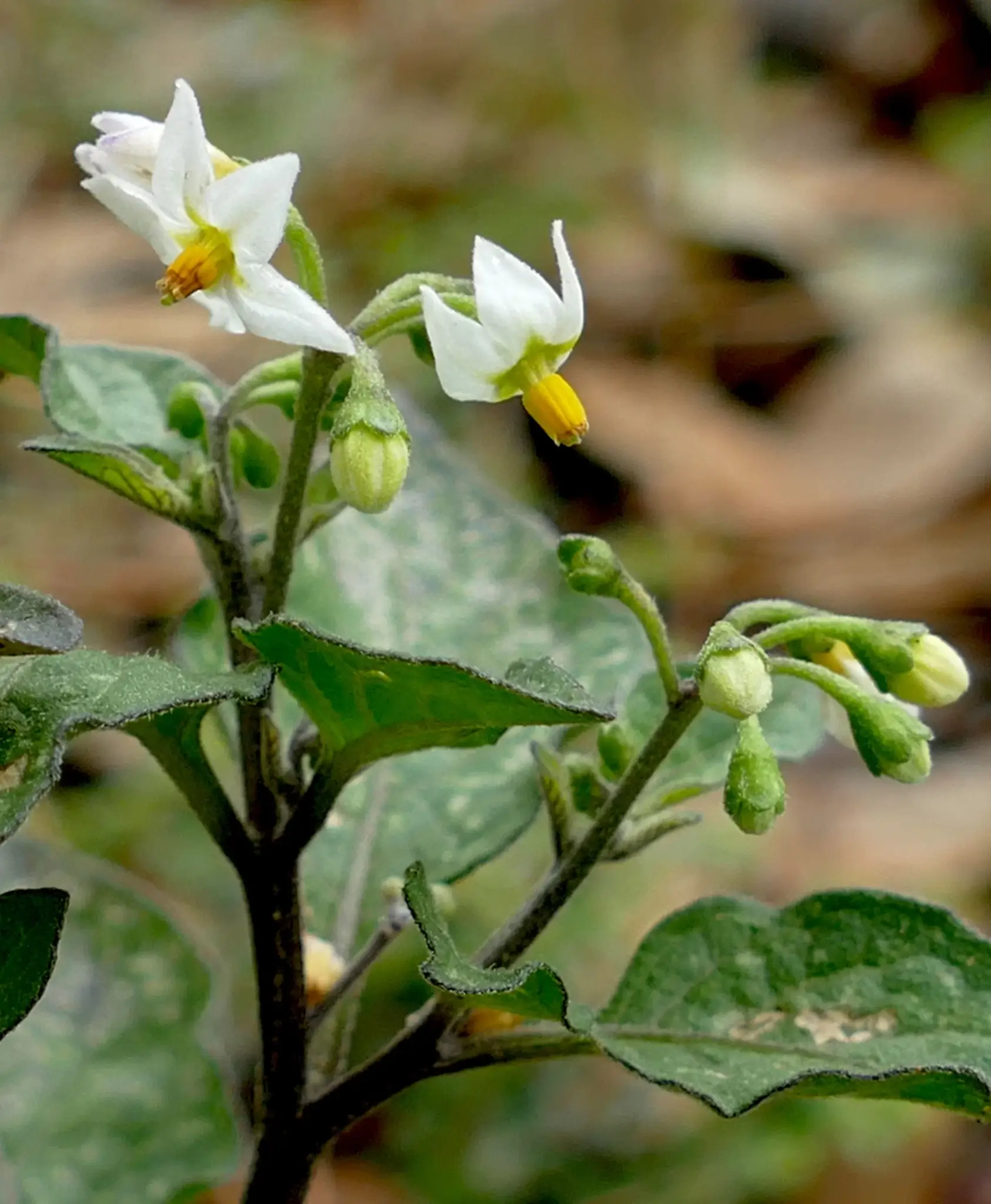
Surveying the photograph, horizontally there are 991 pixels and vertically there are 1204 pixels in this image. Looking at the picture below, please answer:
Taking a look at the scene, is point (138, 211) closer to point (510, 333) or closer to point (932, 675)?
point (510, 333)

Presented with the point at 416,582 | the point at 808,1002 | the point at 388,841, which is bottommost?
the point at 388,841

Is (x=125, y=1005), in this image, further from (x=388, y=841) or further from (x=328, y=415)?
(x=328, y=415)

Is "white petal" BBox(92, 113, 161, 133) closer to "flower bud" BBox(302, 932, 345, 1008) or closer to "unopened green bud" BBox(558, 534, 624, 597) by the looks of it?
"unopened green bud" BBox(558, 534, 624, 597)

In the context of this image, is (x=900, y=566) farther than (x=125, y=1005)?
Yes

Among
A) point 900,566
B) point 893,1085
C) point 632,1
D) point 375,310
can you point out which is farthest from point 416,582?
point 632,1

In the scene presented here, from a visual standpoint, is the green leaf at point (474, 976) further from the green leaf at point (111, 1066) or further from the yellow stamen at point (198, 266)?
the green leaf at point (111, 1066)

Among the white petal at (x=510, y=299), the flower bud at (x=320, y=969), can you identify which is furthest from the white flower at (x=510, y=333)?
the flower bud at (x=320, y=969)

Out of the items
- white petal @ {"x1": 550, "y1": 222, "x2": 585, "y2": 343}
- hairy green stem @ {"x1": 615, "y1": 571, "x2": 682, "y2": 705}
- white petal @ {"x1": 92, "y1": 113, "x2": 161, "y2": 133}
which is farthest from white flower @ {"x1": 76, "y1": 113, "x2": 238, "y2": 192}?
hairy green stem @ {"x1": 615, "y1": 571, "x2": 682, "y2": 705}

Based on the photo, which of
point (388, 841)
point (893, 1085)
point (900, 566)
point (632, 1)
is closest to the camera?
point (893, 1085)
